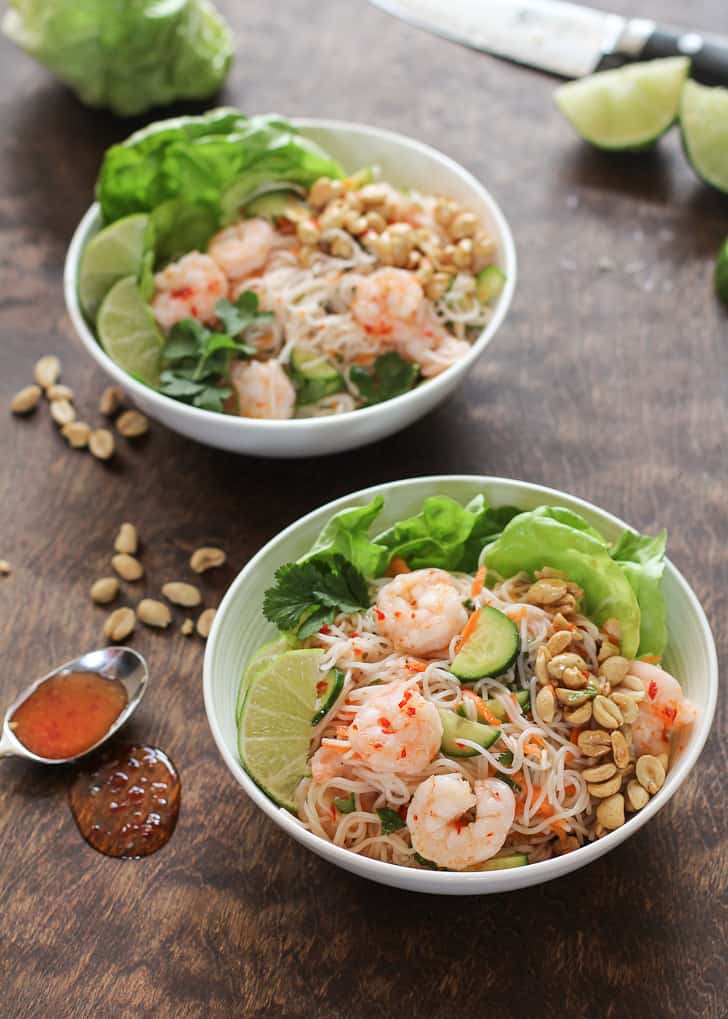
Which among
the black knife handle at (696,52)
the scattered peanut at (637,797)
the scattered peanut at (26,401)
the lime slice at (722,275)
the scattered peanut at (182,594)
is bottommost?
the scattered peanut at (26,401)

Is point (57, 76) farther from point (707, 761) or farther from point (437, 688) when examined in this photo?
point (707, 761)

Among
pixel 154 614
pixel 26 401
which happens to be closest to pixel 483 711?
pixel 154 614

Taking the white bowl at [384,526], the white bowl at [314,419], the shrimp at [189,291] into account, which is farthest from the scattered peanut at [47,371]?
the white bowl at [384,526]

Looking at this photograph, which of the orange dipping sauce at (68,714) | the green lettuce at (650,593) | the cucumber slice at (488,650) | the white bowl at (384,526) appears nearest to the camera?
the white bowl at (384,526)

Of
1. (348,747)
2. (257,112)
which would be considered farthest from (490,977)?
(257,112)

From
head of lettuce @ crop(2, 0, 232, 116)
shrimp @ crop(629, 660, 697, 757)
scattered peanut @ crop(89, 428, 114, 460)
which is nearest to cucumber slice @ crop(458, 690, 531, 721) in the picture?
shrimp @ crop(629, 660, 697, 757)

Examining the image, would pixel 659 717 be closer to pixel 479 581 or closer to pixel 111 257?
pixel 479 581

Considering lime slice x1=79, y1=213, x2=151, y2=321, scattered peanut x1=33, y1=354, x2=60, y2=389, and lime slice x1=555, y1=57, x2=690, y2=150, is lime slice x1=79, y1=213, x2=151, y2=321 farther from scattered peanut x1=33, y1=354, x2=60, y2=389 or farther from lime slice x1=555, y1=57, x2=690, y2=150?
lime slice x1=555, y1=57, x2=690, y2=150

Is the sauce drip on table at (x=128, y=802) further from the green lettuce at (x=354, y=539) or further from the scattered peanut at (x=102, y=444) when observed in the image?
the scattered peanut at (x=102, y=444)
